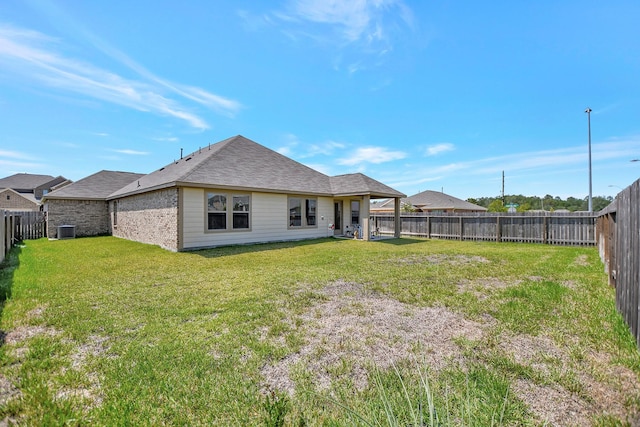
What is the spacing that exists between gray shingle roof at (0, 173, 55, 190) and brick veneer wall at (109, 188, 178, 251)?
144ft

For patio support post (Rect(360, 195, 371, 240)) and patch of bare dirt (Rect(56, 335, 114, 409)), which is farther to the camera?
patio support post (Rect(360, 195, 371, 240))

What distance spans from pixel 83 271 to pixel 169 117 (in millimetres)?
9982

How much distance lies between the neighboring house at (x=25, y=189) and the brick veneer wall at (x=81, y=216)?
97.5 ft

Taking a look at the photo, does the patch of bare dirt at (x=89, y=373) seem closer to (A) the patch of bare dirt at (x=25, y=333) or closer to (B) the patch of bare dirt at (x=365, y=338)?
(A) the patch of bare dirt at (x=25, y=333)

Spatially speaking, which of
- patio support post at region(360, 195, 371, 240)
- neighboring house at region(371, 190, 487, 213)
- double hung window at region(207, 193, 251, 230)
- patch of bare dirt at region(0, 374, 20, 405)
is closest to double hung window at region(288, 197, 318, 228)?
double hung window at region(207, 193, 251, 230)

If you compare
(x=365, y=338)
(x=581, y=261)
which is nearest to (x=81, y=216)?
(x=365, y=338)

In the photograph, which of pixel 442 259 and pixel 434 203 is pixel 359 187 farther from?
pixel 434 203

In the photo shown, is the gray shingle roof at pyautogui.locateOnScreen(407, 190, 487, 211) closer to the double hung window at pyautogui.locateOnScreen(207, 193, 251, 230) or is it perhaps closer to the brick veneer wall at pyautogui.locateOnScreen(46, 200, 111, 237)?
the double hung window at pyautogui.locateOnScreen(207, 193, 251, 230)

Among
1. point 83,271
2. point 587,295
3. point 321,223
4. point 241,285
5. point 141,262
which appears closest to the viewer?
point 587,295

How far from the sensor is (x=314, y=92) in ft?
44.4

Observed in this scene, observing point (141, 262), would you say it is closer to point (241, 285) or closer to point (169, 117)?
point (241, 285)

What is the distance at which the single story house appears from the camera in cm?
1127

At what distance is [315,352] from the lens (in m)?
3.05

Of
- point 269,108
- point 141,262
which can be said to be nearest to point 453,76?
point 269,108
